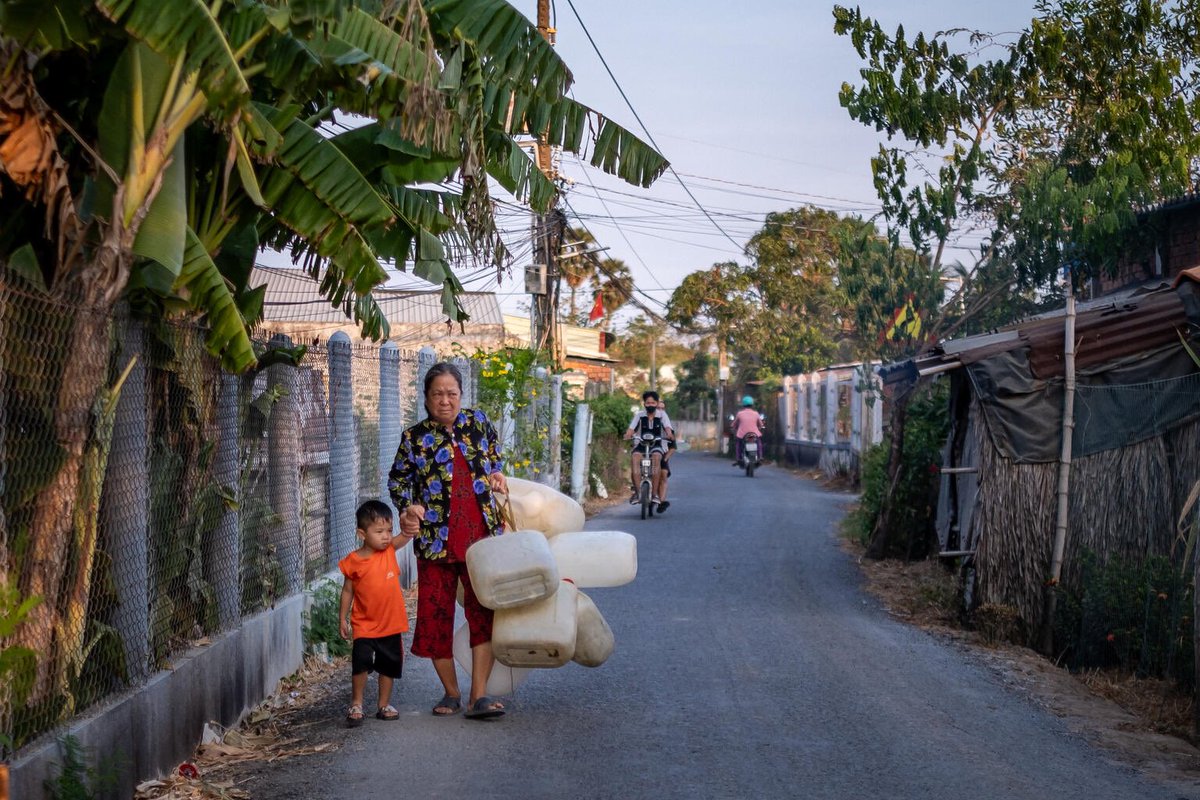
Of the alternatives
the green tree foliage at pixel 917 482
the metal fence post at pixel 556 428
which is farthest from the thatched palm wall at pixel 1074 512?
the metal fence post at pixel 556 428

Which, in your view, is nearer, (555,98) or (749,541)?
(555,98)

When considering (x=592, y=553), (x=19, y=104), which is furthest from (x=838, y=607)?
(x=19, y=104)

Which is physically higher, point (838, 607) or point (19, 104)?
point (19, 104)

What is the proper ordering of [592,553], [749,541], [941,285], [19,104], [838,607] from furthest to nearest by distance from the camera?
[941,285] → [749,541] → [838,607] → [592,553] → [19,104]

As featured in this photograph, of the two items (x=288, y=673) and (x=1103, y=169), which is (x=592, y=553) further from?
(x=1103, y=169)

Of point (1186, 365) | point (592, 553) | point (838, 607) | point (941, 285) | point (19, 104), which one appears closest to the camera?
point (19, 104)

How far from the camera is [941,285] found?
61.2 ft

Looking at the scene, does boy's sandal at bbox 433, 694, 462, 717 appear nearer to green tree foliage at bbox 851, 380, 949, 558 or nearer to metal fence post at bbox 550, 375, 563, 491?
green tree foliage at bbox 851, 380, 949, 558

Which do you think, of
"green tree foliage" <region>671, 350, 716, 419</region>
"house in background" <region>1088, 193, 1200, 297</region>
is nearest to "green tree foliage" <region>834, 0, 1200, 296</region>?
"house in background" <region>1088, 193, 1200, 297</region>

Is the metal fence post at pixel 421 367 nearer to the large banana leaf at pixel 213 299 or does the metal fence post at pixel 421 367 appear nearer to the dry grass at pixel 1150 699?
the large banana leaf at pixel 213 299

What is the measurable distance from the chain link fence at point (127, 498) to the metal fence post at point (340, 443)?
39cm

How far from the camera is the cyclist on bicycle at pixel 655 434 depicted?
1906cm

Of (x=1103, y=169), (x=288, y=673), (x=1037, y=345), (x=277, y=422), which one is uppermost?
(x=1103, y=169)

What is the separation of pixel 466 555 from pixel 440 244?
Answer: 213 cm
